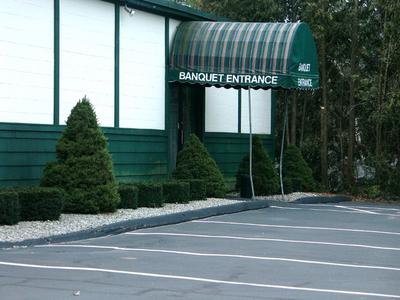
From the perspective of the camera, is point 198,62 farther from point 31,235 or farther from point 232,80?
point 31,235

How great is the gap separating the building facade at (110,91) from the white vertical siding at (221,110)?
3 cm

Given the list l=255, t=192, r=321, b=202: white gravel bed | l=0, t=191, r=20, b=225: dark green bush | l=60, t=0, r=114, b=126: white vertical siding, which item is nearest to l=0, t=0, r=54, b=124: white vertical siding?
l=60, t=0, r=114, b=126: white vertical siding

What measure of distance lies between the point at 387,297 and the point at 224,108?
16783 mm

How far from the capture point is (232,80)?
22.0 meters

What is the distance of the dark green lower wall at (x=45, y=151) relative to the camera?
17078 millimetres

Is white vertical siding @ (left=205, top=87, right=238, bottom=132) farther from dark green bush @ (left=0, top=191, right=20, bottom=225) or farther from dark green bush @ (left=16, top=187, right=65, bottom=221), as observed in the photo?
dark green bush @ (left=0, top=191, right=20, bottom=225)

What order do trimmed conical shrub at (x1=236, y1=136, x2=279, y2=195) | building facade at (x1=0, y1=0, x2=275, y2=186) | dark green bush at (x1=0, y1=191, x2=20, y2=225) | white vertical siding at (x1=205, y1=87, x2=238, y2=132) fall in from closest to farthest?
dark green bush at (x1=0, y1=191, x2=20, y2=225), building facade at (x1=0, y1=0, x2=275, y2=186), trimmed conical shrub at (x1=236, y1=136, x2=279, y2=195), white vertical siding at (x1=205, y1=87, x2=238, y2=132)

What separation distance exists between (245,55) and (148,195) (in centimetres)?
556

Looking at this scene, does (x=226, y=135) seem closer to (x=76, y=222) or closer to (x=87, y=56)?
(x=87, y=56)

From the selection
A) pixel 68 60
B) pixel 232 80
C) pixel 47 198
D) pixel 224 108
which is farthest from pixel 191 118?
pixel 47 198

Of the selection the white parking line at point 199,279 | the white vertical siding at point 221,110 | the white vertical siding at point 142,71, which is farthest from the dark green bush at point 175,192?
the white parking line at point 199,279

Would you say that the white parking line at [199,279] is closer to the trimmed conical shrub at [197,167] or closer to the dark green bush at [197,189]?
the dark green bush at [197,189]

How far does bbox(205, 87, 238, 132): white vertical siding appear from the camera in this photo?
2520cm

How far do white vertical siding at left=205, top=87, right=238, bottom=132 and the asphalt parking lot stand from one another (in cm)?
829
